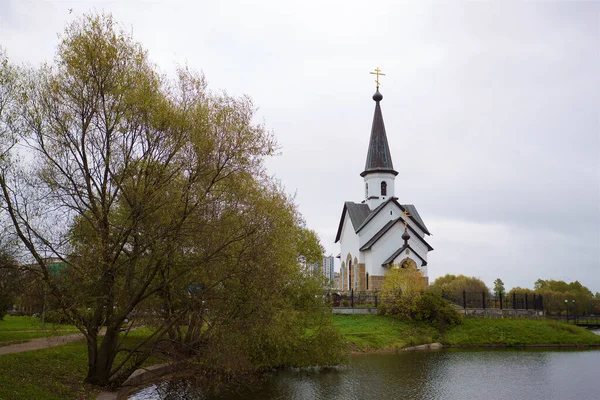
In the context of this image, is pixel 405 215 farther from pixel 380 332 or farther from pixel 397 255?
pixel 380 332

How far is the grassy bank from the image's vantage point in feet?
104

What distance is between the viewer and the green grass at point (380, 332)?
2898 centimetres

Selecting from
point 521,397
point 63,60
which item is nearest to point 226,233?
point 63,60

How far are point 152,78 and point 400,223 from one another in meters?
33.1

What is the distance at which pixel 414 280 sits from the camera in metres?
36.7

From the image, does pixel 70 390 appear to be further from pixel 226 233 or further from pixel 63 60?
Answer: pixel 63 60

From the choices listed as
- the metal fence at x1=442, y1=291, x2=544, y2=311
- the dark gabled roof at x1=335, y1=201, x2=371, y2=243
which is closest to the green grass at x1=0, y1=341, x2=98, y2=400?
the metal fence at x1=442, y1=291, x2=544, y2=311

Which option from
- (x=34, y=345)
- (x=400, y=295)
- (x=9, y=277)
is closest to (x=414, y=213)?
(x=400, y=295)

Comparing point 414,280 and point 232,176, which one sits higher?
point 232,176

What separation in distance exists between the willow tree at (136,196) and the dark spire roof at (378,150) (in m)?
32.9

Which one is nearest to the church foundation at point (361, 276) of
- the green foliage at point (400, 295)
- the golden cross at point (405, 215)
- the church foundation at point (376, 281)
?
the church foundation at point (376, 281)

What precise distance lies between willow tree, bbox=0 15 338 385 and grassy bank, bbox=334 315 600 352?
692 inches

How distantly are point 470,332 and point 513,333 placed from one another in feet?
9.50

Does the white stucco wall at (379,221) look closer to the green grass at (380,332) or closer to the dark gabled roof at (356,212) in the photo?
the dark gabled roof at (356,212)
